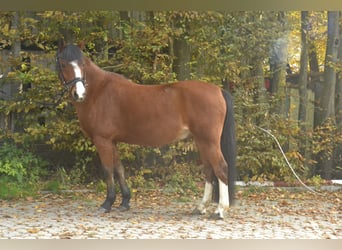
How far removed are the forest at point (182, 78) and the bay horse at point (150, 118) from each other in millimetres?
291

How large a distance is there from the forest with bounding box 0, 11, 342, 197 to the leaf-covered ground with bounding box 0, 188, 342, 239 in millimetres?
166

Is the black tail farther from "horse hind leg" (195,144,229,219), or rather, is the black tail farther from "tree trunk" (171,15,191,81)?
"tree trunk" (171,15,191,81)

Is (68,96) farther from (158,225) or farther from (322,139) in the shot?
(322,139)

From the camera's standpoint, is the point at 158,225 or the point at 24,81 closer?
the point at 158,225

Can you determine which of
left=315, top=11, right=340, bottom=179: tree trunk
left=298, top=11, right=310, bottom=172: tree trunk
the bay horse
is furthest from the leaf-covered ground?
left=298, top=11, right=310, bottom=172: tree trunk

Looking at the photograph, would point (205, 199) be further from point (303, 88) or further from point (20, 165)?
point (20, 165)

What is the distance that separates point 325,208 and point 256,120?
858mm

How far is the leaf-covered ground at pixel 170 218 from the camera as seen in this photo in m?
3.68

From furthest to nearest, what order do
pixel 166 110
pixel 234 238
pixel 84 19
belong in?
pixel 84 19, pixel 166 110, pixel 234 238

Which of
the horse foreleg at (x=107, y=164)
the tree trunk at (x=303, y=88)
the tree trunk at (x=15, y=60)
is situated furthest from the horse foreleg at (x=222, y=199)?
the tree trunk at (x=15, y=60)

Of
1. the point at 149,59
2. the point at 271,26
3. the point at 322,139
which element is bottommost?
the point at 322,139

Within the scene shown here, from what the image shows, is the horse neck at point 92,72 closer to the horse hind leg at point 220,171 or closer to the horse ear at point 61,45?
the horse ear at point 61,45

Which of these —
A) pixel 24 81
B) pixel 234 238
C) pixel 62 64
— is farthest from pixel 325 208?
pixel 24 81

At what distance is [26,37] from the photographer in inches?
176
